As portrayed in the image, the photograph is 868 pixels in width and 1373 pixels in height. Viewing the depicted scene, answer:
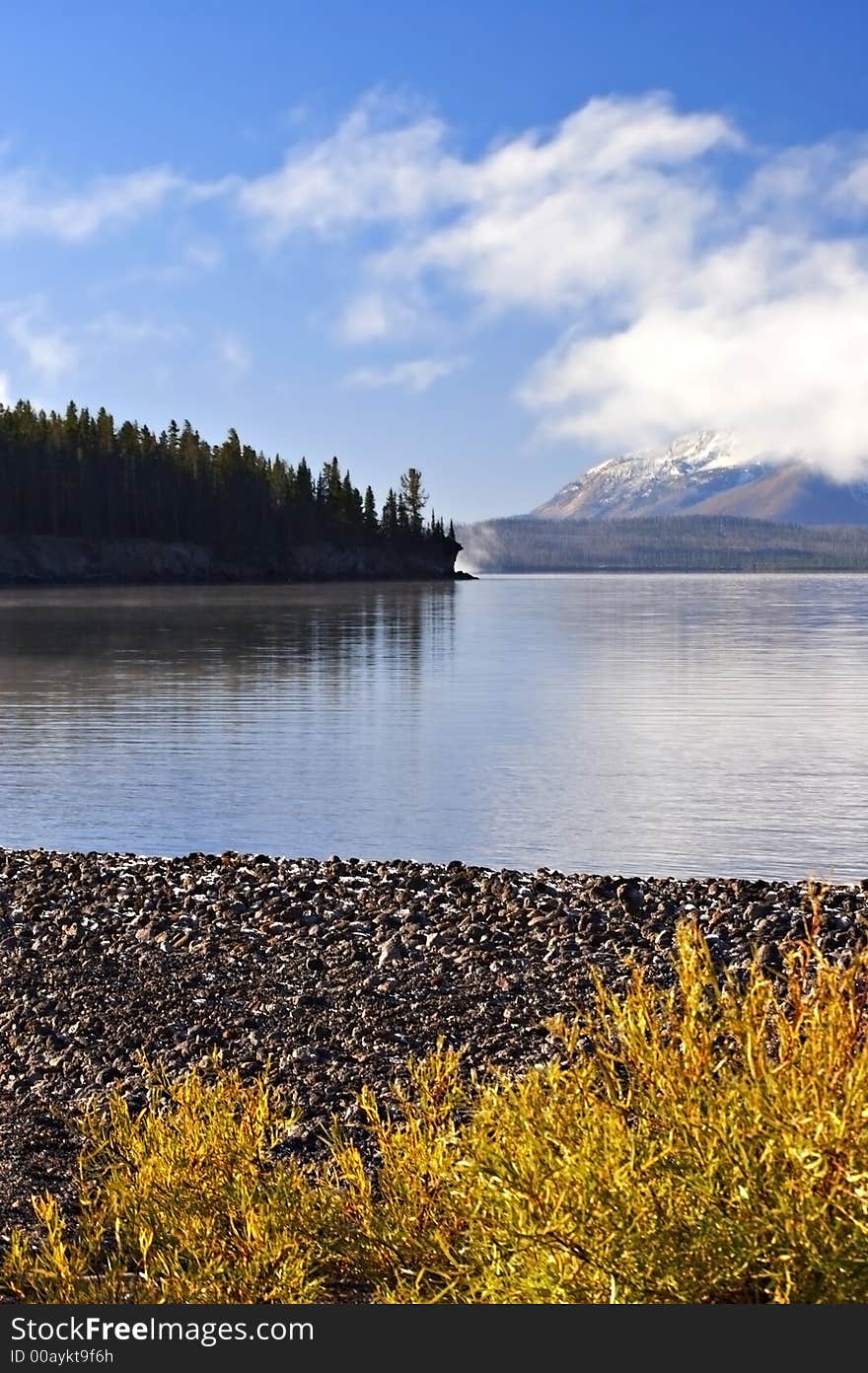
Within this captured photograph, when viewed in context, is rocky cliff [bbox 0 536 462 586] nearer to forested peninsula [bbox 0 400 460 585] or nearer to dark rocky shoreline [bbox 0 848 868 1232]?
forested peninsula [bbox 0 400 460 585]

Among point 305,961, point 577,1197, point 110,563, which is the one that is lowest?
point 305,961

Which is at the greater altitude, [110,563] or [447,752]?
[110,563]

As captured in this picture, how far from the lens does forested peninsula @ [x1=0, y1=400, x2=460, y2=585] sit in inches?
6127

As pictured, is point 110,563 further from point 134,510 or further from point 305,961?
point 305,961

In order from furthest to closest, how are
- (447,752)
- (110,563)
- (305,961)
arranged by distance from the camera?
(110,563) → (447,752) → (305,961)

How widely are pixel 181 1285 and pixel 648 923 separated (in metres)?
8.26

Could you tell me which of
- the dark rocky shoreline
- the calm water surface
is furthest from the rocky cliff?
the dark rocky shoreline

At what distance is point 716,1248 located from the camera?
4.41 m

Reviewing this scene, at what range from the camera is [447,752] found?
2691cm

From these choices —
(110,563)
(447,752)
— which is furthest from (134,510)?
(447,752)

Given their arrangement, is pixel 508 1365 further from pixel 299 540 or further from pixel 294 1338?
pixel 299 540

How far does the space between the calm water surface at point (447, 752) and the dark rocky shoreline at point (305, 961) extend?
224 cm

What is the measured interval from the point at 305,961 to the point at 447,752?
1520 cm

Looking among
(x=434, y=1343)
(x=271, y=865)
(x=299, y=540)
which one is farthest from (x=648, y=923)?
(x=299, y=540)
